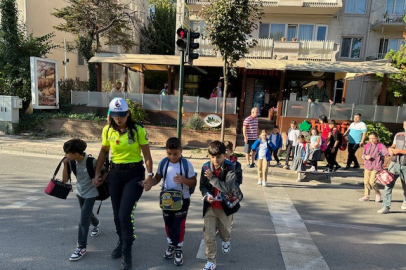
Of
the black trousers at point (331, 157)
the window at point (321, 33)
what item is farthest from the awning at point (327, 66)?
the window at point (321, 33)

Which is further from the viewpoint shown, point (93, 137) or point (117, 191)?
point (93, 137)

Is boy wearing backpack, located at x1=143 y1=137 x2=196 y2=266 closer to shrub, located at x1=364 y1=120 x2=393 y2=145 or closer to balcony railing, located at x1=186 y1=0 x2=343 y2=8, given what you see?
shrub, located at x1=364 y1=120 x2=393 y2=145

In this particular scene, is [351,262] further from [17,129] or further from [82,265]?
[17,129]

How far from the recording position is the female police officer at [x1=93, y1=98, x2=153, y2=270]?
297cm

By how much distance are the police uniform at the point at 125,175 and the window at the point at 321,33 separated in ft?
56.8

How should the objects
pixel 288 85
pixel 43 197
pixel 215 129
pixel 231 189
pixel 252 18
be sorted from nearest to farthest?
pixel 231 189 < pixel 43 197 < pixel 252 18 < pixel 215 129 < pixel 288 85

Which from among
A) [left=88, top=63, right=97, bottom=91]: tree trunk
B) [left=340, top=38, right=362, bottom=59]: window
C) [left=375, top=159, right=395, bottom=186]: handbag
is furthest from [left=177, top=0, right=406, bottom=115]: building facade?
[left=375, top=159, right=395, bottom=186]: handbag

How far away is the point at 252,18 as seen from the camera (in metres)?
8.76

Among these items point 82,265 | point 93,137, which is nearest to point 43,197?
point 82,265

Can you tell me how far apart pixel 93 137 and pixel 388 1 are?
19.8 metres

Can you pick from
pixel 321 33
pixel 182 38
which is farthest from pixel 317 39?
pixel 182 38

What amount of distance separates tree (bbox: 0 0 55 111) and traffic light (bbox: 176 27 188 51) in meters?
8.61

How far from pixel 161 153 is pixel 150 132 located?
6.26 ft

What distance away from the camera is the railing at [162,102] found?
11.4 meters
